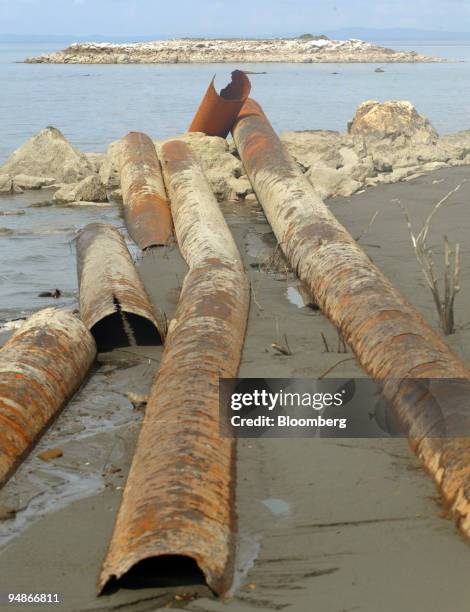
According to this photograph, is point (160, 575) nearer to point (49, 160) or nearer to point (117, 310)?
point (117, 310)

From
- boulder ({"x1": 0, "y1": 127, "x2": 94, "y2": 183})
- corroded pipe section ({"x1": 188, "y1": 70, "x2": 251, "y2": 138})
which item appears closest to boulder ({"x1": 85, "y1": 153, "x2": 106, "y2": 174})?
boulder ({"x1": 0, "y1": 127, "x2": 94, "y2": 183})

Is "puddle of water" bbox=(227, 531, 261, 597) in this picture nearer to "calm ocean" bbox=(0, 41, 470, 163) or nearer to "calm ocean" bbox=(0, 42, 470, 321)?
"calm ocean" bbox=(0, 42, 470, 321)

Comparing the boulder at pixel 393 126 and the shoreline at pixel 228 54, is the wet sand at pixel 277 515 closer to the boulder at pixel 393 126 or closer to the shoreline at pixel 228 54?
the boulder at pixel 393 126

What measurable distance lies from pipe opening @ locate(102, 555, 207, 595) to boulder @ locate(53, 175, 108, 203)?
11.5m

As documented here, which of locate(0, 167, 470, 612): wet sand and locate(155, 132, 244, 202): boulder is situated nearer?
locate(0, 167, 470, 612): wet sand

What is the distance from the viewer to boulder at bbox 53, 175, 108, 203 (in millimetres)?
14977

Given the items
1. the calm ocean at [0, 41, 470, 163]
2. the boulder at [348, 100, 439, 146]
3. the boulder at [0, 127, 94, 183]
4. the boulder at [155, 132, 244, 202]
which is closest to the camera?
the boulder at [155, 132, 244, 202]

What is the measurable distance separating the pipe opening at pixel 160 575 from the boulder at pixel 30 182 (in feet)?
43.5

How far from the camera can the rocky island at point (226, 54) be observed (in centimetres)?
9006

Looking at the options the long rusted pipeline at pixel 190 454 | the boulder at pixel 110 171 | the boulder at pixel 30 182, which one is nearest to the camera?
the long rusted pipeline at pixel 190 454

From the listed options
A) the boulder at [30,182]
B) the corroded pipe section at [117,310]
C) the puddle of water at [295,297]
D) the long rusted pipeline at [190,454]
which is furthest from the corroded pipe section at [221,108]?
the long rusted pipeline at [190,454]

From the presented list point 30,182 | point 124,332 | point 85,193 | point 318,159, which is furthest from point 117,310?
point 30,182

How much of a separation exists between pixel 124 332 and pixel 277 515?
321 cm

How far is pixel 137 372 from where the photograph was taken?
702 centimetres
